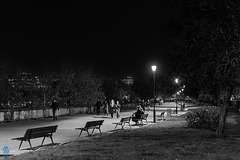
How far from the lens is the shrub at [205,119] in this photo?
802 inches

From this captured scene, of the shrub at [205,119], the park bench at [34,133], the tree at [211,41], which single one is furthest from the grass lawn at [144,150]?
the shrub at [205,119]

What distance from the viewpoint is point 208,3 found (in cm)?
1337

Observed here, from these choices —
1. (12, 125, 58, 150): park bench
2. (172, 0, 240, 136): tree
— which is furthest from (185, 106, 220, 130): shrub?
(12, 125, 58, 150): park bench

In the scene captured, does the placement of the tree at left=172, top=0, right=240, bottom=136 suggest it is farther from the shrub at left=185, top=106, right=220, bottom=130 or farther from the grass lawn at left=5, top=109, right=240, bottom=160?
the shrub at left=185, top=106, right=220, bottom=130

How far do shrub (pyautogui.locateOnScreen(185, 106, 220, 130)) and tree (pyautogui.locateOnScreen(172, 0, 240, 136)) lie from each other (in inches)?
218

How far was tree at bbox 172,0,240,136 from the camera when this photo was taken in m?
13.4

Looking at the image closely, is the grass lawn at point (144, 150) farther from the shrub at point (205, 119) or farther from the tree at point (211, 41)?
the shrub at point (205, 119)

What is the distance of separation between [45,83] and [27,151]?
3277cm

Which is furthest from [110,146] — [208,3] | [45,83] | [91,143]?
[45,83]

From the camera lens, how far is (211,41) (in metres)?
13.6

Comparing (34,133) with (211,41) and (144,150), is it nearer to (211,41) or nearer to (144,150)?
(144,150)

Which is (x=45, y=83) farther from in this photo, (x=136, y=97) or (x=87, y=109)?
(x=136, y=97)

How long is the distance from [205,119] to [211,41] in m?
7.91

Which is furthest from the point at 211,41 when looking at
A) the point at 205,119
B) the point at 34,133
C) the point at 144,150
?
the point at 205,119
